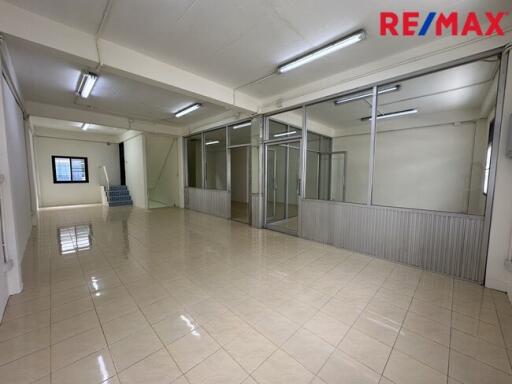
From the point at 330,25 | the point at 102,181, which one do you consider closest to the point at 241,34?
the point at 330,25

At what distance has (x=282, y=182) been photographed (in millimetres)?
6078

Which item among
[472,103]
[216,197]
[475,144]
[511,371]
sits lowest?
[511,371]

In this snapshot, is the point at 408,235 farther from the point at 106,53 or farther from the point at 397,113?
the point at 106,53

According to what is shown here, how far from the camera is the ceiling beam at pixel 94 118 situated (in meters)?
5.67

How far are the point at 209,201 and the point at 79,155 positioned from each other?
691 centimetres

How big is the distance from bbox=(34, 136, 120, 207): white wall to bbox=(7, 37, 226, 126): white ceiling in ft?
14.6

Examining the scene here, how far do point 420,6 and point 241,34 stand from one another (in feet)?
6.90

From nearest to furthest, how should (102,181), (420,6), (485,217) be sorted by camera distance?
(420,6) < (485,217) < (102,181)

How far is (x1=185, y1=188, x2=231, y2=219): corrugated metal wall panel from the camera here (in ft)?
22.2

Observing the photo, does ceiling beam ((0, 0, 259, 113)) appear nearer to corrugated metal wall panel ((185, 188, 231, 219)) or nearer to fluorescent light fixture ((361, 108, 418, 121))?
corrugated metal wall panel ((185, 188, 231, 219))

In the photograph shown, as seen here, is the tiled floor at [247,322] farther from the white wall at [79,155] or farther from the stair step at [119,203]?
the white wall at [79,155]

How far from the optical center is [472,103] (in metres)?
4.81

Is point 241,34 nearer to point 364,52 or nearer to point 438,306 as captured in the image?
point 364,52

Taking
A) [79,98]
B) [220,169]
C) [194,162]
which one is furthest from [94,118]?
[220,169]
